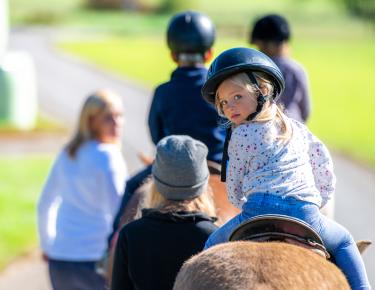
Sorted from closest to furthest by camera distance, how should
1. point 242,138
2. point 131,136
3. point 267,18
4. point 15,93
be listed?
point 242,138 < point 267,18 < point 131,136 < point 15,93

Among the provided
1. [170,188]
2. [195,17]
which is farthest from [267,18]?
[170,188]

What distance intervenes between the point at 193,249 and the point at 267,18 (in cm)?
383

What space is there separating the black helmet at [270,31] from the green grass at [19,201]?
4.30 meters

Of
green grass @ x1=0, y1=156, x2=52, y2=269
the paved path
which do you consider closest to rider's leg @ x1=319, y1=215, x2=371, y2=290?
the paved path

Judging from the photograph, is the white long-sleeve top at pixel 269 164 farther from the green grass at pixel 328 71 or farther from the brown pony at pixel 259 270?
the green grass at pixel 328 71

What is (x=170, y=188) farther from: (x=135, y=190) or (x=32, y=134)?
(x=32, y=134)

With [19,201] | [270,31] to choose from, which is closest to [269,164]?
[270,31]

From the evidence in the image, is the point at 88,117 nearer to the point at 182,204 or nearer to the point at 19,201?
the point at 182,204

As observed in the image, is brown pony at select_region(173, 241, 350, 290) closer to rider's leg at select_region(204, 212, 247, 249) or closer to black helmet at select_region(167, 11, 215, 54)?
rider's leg at select_region(204, 212, 247, 249)

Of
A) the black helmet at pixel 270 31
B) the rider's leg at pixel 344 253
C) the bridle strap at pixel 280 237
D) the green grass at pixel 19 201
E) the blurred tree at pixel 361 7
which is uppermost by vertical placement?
the black helmet at pixel 270 31

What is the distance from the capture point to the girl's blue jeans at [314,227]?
13.6ft

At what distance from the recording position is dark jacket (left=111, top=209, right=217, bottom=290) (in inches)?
181

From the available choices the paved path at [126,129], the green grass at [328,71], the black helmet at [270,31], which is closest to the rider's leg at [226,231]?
the black helmet at [270,31]

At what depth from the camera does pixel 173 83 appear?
671cm
